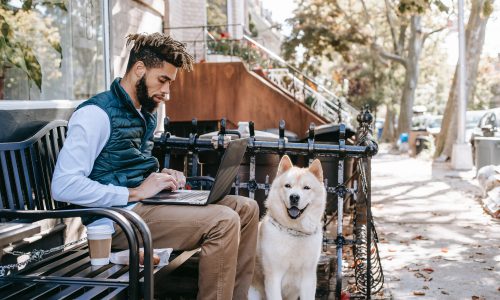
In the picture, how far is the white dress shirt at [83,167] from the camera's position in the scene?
2.99 m

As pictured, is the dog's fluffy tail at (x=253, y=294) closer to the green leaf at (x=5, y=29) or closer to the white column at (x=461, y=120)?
the green leaf at (x=5, y=29)

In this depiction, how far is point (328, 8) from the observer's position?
29.3m

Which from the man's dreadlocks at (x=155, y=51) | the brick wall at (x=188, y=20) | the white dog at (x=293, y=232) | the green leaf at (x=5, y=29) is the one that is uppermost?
the brick wall at (x=188, y=20)

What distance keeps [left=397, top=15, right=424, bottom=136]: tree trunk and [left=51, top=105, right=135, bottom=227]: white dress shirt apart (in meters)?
28.6

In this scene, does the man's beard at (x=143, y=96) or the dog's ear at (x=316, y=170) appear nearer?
the man's beard at (x=143, y=96)

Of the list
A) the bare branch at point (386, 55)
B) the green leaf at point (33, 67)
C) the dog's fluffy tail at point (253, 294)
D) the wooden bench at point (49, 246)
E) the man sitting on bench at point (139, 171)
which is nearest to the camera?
the wooden bench at point (49, 246)

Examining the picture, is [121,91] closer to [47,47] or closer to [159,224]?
[159,224]

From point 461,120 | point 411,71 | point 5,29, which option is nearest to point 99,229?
point 5,29

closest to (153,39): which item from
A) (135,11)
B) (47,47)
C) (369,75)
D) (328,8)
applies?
(47,47)

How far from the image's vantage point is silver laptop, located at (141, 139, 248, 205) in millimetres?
3225

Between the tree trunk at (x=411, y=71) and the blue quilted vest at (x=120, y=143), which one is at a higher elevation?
the tree trunk at (x=411, y=71)

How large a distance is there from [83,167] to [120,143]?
296 millimetres

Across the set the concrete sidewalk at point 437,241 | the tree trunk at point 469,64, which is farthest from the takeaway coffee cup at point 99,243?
the tree trunk at point 469,64

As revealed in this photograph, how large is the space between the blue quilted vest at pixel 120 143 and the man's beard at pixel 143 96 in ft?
0.29
